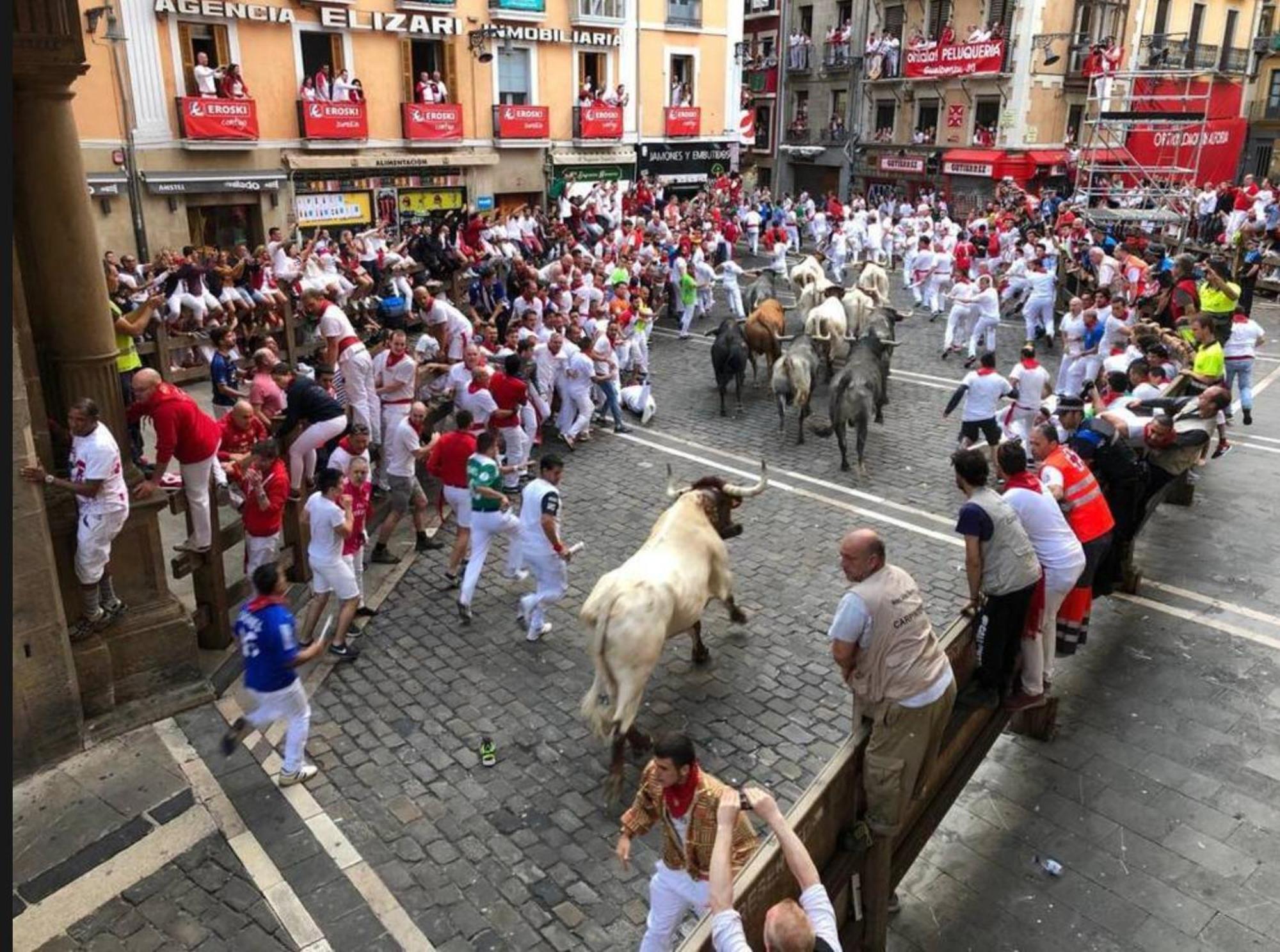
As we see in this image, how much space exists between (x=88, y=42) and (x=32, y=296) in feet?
57.2

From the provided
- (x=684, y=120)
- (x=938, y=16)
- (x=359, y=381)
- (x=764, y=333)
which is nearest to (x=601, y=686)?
(x=359, y=381)

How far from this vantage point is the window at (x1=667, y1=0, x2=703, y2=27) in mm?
A: 34500

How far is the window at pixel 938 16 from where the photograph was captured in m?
40.3

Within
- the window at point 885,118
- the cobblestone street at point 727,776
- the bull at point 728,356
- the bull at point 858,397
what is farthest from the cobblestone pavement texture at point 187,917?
the window at point 885,118

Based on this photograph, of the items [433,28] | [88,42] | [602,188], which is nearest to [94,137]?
[88,42]

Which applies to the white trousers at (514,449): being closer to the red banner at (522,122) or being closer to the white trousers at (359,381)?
the white trousers at (359,381)

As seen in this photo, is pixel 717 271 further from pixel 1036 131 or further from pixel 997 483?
pixel 1036 131

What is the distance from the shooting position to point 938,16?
40.7 metres

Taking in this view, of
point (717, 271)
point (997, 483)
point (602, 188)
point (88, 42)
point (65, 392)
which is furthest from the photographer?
point (602, 188)

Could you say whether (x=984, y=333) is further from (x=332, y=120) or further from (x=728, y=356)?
(x=332, y=120)

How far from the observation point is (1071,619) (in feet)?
25.1

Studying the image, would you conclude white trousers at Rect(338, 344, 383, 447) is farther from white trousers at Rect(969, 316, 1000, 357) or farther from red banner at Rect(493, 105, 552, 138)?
red banner at Rect(493, 105, 552, 138)

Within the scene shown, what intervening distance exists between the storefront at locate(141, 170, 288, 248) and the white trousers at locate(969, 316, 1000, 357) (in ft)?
56.4

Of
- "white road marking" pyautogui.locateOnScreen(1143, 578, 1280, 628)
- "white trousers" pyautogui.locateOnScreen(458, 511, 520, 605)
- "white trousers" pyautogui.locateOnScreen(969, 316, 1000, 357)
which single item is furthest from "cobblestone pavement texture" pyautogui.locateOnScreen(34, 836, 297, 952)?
"white trousers" pyautogui.locateOnScreen(969, 316, 1000, 357)
